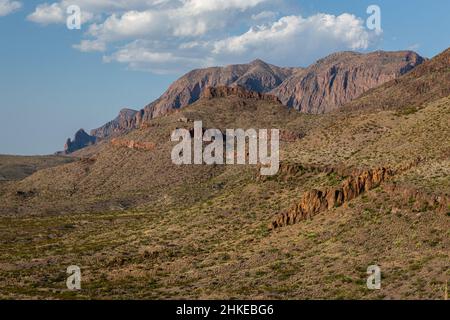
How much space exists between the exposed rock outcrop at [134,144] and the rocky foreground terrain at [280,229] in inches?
856

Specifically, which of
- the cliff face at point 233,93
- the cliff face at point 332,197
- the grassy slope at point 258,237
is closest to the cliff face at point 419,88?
the cliff face at point 233,93

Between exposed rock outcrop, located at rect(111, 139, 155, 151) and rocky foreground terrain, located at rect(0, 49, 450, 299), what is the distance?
2175 centimetres

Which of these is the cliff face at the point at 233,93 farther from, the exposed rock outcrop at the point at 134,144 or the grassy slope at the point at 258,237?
the grassy slope at the point at 258,237

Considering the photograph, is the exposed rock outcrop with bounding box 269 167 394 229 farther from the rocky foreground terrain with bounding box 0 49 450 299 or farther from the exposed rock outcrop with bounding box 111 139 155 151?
the exposed rock outcrop with bounding box 111 139 155 151


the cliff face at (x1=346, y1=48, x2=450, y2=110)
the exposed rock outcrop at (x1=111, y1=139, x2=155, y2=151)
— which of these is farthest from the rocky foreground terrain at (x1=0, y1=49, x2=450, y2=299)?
the cliff face at (x1=346, y1=48, x2=450, y2=110)

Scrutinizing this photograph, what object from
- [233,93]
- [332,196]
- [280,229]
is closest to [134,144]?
[233,93]

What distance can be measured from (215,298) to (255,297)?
267 cm

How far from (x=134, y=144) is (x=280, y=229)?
97.3 meters

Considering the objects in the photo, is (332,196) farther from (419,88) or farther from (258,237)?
(419,88)

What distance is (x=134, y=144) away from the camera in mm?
144250

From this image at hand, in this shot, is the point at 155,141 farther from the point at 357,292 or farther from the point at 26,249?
the point at 357,292

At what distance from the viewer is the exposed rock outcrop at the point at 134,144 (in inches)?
5497

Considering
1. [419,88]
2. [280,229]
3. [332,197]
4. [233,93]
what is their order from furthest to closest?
[233,93], [419,88], [280,229], [332,197]
